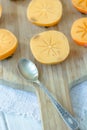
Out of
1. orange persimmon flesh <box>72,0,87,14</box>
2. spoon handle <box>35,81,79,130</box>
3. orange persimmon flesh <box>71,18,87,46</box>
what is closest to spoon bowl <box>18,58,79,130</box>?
spoon handle <box>35,81,79,130</box>

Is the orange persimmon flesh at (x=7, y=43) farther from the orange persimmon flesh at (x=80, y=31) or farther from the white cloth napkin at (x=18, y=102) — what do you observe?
the orange persimmon flesh at (x=80, y=31)

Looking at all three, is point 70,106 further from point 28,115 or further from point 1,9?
point 1,9

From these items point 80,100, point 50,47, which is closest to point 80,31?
point 50,47

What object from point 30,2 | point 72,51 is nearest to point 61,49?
point 72,51

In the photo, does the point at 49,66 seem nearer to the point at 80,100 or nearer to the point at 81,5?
the point at 80,100

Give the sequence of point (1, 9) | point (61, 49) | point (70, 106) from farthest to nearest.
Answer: point (1, 9)
point (61, 49)
point (70, 106)
